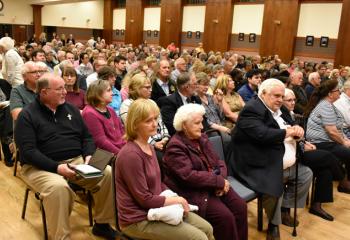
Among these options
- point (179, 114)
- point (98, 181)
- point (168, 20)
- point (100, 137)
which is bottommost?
point (98, 181)

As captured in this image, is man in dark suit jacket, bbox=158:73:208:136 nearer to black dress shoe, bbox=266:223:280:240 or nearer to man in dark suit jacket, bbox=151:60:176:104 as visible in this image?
man in dark suit jacket, bbox=151:60:176:104

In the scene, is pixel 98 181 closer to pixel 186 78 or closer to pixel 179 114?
pixel 179 114

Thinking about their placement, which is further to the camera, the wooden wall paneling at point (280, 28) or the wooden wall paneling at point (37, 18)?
the wooden wall paneling at point (37, 18)

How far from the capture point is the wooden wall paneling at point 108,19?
2239 centimetres

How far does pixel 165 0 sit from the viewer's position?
17.5 meters

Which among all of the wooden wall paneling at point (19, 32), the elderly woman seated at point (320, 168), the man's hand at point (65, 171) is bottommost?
Answer: the elderly woman seated at point (320, 168)

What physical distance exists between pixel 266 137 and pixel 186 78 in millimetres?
1405

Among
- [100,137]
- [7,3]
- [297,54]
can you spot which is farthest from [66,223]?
[7,3]

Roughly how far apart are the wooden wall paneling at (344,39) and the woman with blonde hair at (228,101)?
28.0 feet

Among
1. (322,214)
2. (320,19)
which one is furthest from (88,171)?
(320,19)

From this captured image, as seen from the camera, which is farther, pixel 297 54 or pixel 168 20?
pixel 168 20

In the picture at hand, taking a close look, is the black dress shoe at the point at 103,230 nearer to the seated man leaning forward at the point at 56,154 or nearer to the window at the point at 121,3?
the seated man leaning forward at the point at 56,154

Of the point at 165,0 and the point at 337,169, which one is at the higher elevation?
the point at 165,0

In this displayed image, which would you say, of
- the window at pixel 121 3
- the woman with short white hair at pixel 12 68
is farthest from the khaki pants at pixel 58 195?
the window at pixel 121 3
